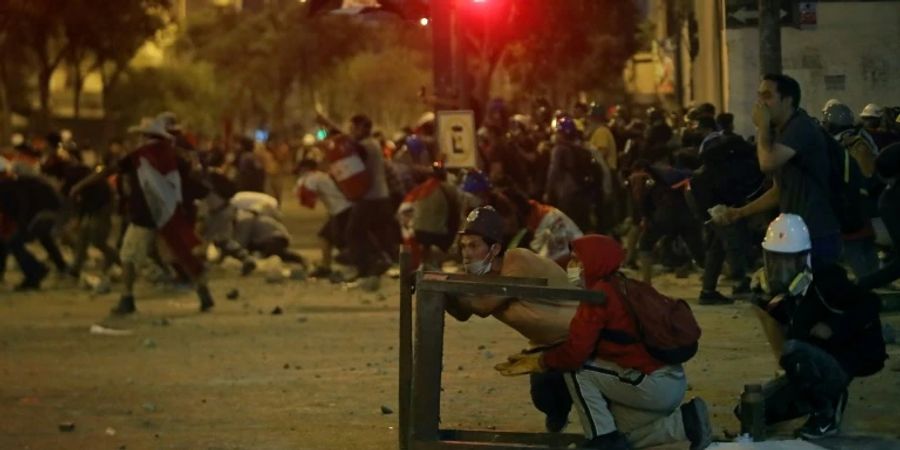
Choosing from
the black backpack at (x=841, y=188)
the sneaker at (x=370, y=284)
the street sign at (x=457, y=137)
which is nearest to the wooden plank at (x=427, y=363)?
the black backpack at (x=841, y=188)

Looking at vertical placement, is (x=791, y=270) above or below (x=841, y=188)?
below

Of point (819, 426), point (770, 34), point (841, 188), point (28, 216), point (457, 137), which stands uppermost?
point (770, 34)

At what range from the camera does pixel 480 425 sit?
9.77 m

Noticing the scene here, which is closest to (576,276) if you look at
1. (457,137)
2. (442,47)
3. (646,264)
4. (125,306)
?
(646,264)

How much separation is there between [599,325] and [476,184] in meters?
8.21

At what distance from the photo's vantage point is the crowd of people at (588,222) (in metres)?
7.74

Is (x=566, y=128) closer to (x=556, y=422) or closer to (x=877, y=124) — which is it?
(x=877, y=124)

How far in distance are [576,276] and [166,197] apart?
8225 millimetres

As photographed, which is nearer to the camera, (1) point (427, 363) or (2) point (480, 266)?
(1) point (427, 363)

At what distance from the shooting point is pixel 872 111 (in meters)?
14.7

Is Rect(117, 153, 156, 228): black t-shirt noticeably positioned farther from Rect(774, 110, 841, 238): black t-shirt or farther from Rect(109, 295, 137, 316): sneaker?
Rect(774, 110, 841, 238): black t-shirt

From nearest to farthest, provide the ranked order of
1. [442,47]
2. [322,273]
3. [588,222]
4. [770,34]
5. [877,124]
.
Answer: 1. [770,34]
2. [877,124]
3. [442,47]
4. [588,222]
5. [322,273]

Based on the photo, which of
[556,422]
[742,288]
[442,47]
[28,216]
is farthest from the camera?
[28,216]

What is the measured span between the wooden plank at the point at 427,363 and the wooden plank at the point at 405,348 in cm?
11
